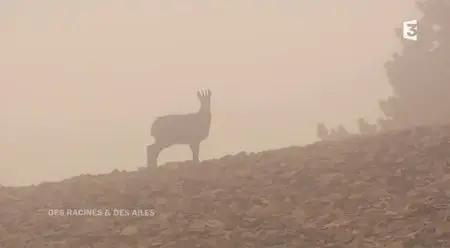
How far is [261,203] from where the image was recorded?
4445 mm

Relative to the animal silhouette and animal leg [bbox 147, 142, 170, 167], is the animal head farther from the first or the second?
the animal silhouette

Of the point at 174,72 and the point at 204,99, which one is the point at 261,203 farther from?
the point at 174,72

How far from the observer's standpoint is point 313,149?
5973 mm

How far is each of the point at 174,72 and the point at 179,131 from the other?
393 centimetres

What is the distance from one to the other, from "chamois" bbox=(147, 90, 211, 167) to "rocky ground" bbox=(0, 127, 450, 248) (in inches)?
34.5

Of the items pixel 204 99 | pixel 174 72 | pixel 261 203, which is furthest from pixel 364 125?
pixel 261 203

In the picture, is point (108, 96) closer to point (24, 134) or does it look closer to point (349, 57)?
point (24, 134)

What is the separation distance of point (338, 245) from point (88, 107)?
659 centimetres

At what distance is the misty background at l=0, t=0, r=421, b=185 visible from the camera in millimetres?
8922

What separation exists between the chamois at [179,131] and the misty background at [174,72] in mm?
994

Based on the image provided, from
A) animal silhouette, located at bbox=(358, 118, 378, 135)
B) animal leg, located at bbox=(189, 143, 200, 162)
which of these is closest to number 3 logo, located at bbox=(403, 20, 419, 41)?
animal silhouette, located at bbox=(358, 118, 378, 135)

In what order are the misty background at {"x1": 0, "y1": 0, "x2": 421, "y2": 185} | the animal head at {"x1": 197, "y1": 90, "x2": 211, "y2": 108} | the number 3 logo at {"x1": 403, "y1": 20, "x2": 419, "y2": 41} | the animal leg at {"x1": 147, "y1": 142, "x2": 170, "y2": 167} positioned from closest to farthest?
the animal leg at {"x1": 147, "y1": 142, "x2": 170, "y2": 167} → the animal head at {"x1": 197, "y1": 90, "x2": 211, "y2": 108} → the number 3 logo at {"x1": 403, "y1": 20, "x2": 419, "y2": 41} → the misty background at {"x1": 0, "y1": 0, "x2": 421, "y2": 185}

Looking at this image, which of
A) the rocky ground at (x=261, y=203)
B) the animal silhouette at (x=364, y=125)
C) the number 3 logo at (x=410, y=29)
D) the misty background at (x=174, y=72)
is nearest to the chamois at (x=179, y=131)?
the rocky ground at (x=261, y=203)

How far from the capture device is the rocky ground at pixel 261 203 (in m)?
3.90
